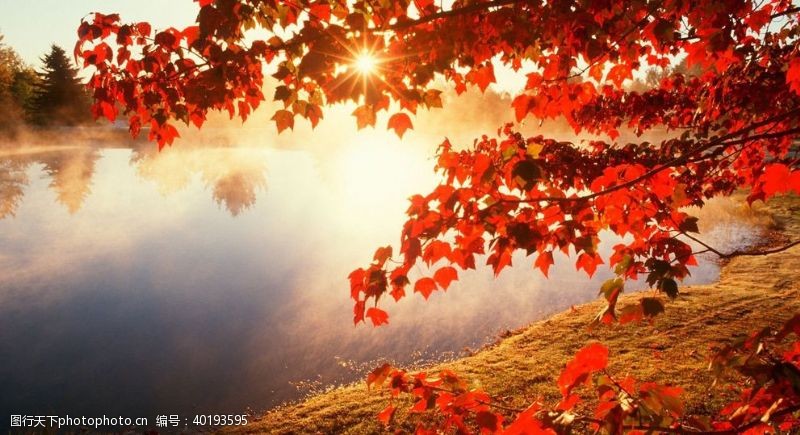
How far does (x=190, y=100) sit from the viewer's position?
2.82 meters

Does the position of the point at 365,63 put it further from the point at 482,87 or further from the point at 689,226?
the point at 689,226

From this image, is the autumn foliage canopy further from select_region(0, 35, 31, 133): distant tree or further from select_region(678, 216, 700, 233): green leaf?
select_region(0, 35, 31, 133): distant tree

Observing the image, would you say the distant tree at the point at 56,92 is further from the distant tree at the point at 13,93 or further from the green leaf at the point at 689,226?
the green leaf at the point at 689,226

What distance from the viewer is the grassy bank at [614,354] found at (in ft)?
18.6

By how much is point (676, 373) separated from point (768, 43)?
4339mm

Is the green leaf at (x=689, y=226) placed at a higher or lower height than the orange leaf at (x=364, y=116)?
lower

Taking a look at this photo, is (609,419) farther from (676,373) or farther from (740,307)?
(740,307)

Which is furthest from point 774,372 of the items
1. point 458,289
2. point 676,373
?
point 458,289

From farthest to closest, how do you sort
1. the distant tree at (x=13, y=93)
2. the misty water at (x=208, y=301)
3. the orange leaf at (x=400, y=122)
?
the distant tree at (x=13, y=93), the misty water at (x=208, y=301), the orange leaf at (x=400, y=122)

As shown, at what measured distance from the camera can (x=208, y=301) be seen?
1059cm

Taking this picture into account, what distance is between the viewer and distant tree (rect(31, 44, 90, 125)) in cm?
4688

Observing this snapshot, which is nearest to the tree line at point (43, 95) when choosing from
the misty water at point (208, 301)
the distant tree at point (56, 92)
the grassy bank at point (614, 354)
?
the distant tree at point (56, 92)

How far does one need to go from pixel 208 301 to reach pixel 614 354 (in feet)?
29.7

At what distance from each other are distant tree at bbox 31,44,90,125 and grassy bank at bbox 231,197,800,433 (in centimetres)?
5607
